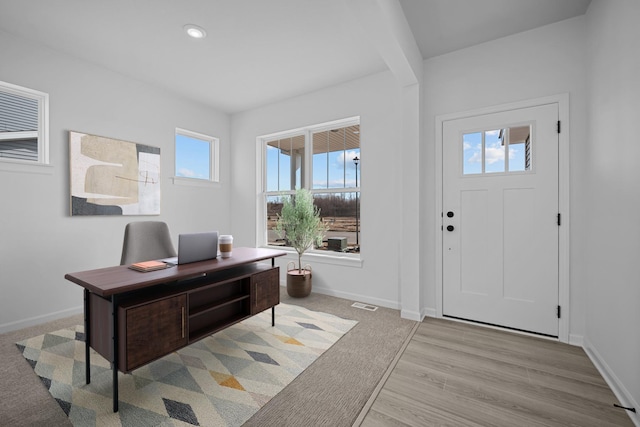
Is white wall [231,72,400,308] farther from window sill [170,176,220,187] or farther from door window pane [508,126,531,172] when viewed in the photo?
window sill [170,176,220,187]

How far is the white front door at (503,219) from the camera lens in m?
2.49

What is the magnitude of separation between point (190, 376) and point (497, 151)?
3.26 m

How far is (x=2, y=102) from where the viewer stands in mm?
2656

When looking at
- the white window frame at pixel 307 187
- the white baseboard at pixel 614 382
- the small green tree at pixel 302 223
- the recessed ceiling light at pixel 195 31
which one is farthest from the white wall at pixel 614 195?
the recessed ceiling light at pixel 195 31

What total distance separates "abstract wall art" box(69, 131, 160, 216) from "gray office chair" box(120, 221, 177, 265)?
35.1 inches

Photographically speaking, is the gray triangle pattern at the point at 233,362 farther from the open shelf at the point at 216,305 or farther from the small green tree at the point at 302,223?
the small green tree at the point at 302,223

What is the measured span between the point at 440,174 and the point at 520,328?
165 cm

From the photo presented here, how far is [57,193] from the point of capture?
9.53ft

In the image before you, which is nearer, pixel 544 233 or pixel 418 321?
pixel 544 233

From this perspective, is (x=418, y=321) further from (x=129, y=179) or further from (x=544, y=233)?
(x=129, y=179)

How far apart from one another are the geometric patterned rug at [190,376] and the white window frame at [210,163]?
7.11 feet

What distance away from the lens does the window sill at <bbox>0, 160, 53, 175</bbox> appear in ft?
8.46

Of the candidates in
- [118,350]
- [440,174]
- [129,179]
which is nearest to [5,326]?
[129,179]

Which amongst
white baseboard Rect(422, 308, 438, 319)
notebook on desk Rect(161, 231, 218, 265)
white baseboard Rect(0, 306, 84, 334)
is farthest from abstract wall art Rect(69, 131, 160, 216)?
white baseboard Rect(422, 308, 438, 319)
